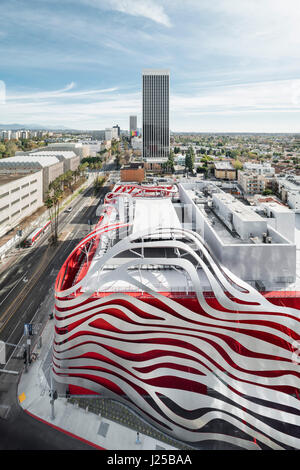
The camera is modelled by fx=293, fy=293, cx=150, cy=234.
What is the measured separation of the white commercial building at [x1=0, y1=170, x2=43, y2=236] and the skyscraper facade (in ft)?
282

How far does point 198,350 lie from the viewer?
1557cm

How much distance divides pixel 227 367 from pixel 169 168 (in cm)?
9586

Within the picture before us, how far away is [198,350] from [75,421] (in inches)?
307

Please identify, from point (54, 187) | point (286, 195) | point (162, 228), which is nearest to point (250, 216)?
point (162, 228)

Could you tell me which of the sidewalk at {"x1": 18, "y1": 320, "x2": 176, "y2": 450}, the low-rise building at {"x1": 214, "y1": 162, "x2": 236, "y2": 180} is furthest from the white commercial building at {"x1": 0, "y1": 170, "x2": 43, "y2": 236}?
the low-rise building at {"x1": 214, "y1": 162, "x2": 236, "y2": 180}

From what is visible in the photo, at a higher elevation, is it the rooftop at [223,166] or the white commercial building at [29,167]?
the rooftop at [223,166]

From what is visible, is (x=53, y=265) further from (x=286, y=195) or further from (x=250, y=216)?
(x=286, y=195)

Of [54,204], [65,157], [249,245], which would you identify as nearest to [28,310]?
[249,245]

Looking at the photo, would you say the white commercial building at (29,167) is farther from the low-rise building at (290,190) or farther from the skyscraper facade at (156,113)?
the skyscraper facade at (156,113)

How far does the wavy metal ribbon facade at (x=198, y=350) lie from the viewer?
15070mm

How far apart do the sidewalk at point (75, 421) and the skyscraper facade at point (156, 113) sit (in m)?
127

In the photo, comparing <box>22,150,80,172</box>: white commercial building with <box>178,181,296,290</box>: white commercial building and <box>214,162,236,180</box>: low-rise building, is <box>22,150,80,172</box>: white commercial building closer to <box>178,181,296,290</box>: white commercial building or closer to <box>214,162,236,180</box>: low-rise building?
<box>214,162,236,180</box>: low-rise building

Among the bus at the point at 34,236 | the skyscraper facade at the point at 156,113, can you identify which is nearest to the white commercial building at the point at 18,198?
the bus at the point at 34,236
